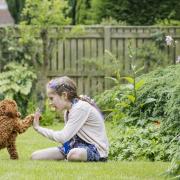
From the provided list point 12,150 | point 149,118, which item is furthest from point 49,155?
point 149,118

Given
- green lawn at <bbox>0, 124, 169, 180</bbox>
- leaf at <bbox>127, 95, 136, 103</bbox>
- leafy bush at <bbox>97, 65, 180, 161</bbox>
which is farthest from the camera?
leaf at <bbox>127, 95, 136, 103</bbox>

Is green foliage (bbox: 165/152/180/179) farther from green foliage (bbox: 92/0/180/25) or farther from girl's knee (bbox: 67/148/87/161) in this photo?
green foliage (bbox: 92/0/180/25)

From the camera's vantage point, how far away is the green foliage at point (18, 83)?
16.7 metres

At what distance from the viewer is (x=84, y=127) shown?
912 centimetres

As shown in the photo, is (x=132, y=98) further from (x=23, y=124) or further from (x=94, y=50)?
(x=94, y=50)

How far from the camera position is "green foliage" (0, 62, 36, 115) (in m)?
16.7

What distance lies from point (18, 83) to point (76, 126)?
8.06 meters

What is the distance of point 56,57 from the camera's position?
18.0 metres

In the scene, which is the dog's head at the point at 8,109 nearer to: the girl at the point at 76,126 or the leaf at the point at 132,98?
the girl at the point at 76,126

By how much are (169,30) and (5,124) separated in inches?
376

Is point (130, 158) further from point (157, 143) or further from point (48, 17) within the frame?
point (48, 17)

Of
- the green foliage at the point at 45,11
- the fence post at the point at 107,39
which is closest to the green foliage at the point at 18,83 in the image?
the green foliage at the point at 45,11

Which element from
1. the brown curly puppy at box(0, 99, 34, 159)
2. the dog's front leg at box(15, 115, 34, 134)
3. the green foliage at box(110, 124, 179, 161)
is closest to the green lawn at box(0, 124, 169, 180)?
the brown curly puppy at box(0, 99, 34, 159)

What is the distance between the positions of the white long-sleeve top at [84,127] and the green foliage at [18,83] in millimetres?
7585
